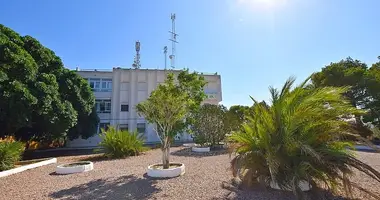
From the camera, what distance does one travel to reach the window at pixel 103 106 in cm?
2958

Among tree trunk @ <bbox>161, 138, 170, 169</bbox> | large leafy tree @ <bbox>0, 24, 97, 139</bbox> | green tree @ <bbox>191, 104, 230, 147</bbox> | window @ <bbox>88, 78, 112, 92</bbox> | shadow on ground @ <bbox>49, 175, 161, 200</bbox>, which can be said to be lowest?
shadow on ground @ <bbox>49, 175, 161, 200</bbox>

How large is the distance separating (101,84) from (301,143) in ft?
92.4

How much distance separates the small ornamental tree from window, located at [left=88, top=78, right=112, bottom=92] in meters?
22.2

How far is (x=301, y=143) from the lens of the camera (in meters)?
5.07

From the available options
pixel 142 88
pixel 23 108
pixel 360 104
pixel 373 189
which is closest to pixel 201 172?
pixel 373 189

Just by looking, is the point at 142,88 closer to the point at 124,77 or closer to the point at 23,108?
the point at 124,77

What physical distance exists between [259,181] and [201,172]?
278 centimetres

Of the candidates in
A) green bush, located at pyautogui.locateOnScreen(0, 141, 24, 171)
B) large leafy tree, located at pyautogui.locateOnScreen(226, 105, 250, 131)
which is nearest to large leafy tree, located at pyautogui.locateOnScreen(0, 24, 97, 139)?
green bush, located at pyautogui.locateOnScreen(0, 141, 24, 171)

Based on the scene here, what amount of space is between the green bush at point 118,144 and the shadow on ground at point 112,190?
5274mm

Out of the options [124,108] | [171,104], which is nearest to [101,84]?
[124,108]

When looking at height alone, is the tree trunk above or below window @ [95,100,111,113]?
below

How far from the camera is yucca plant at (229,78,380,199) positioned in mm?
5109

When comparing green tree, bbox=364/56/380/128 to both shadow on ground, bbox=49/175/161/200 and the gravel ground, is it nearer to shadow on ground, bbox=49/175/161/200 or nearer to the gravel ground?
the gravel ground

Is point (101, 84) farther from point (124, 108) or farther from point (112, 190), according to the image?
point (112, 190)
